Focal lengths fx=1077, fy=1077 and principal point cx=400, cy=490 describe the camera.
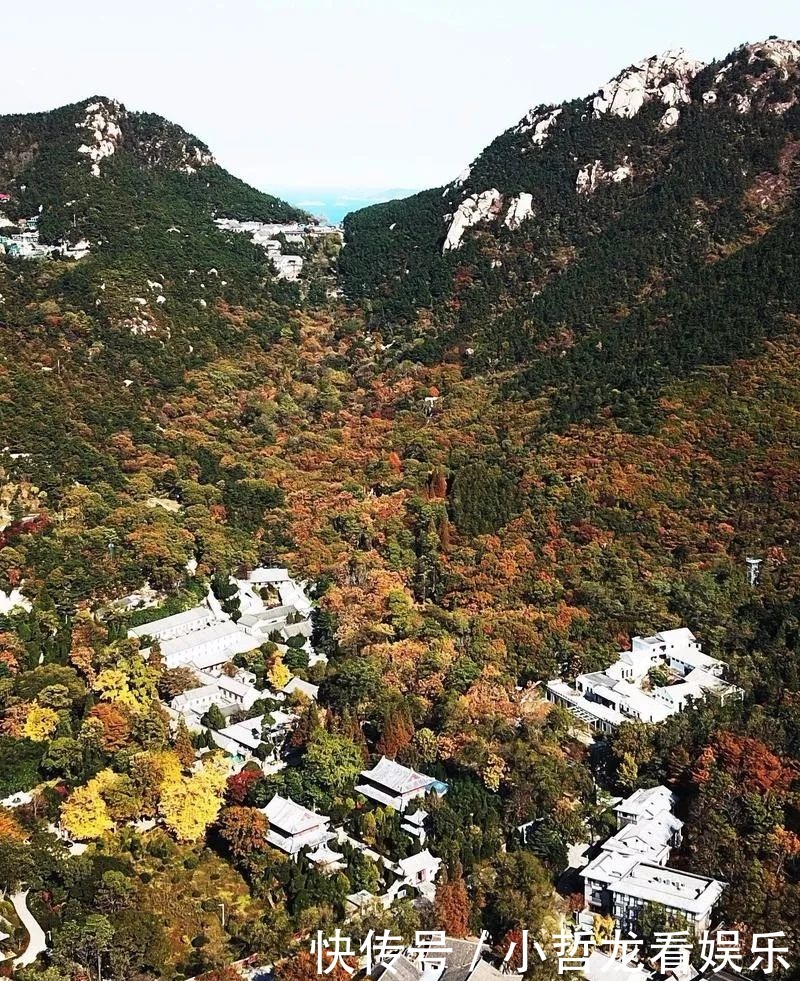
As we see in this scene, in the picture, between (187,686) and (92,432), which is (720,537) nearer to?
(187,686)

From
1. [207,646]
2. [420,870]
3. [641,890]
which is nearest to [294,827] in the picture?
[420,870]

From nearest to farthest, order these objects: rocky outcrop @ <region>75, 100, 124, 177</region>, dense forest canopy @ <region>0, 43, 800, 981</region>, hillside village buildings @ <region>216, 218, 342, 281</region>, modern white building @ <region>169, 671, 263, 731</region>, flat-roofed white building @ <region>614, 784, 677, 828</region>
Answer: dense forest canopy @ <region>0, 43, 800, 981</region>, flat-roofed white building @ <region>614, 784, 677, 828</region>, modern white building @ <region>169, 671, 263, 731</region>, hillside village buildings @ <region>216, 218, 342, 281</region>, rocky outcrop @ <region>75, 100, 124, 177</region>

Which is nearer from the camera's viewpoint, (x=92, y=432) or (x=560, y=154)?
(x=92, y=432)

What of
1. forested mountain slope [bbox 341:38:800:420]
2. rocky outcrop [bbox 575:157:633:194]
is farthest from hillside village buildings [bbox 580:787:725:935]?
rocky outcrop [bbox 575:157:633:194]

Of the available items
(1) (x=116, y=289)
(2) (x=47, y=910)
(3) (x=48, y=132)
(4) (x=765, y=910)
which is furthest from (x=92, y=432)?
(3) (x=48, y=132)

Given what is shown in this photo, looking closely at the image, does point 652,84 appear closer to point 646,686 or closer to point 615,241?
A: point 615,241

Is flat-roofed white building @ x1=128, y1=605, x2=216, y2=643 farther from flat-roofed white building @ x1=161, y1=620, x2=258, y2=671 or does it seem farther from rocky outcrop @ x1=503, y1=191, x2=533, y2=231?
rocky outcrop @ x1=503, y1=191, x2=533, y2=231

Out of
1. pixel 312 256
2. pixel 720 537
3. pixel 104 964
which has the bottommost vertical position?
pixel 104 964
